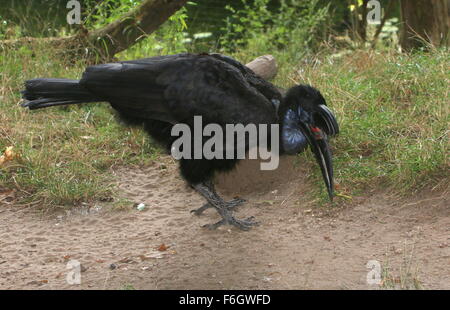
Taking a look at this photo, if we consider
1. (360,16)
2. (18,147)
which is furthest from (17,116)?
(360,16)

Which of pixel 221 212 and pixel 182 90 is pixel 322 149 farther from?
pixel 182 90

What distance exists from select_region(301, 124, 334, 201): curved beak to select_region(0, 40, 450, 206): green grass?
0.38 meters

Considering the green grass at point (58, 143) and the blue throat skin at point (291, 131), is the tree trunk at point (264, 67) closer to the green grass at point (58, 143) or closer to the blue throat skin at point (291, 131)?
the green grass at point (58, 143)

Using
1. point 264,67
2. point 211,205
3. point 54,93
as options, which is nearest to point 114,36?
point 264,67

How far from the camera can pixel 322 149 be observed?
4.20 m

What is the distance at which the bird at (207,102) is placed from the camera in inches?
159

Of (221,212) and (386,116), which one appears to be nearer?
(221,212)

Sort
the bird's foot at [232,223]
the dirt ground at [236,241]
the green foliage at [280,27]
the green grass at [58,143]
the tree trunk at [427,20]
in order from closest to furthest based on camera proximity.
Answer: the dirt ground at [236,241] < the bird's foot at [232,223] < the green grass at [58,143] < the tree trunk at [427,20] < the green foliage at [280,27]

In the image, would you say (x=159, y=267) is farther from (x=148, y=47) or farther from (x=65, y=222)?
(x=148, y=47)

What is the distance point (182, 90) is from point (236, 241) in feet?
3.10

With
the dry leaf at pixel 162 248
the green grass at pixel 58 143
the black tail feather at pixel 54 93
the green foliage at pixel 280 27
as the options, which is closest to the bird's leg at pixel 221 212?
the dry leaf at pixel 162 248

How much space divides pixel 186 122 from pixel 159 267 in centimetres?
86

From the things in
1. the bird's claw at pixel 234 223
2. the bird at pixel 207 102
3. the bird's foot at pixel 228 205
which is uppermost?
the bird at pixel 207 102

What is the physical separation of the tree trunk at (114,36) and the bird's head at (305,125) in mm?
2575
